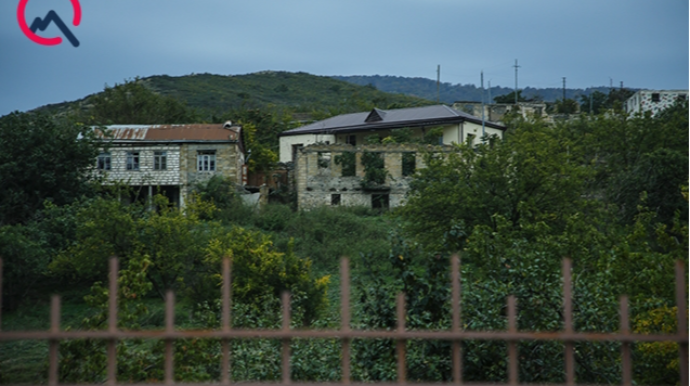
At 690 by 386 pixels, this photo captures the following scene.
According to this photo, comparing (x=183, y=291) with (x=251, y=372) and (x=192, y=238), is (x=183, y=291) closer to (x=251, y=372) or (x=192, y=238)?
(x=192, y=238)

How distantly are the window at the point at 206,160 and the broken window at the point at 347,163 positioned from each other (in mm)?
5917

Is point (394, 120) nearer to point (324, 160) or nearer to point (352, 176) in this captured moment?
point (352, 176)

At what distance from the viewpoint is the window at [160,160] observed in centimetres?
3691

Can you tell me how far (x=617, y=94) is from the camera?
6769cm

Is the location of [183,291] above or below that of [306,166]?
below

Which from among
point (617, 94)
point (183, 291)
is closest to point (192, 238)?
point (183, 291)

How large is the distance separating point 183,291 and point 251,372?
11806mm

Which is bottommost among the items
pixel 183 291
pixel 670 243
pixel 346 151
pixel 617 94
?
pixel 183 291

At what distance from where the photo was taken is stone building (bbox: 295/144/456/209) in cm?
3806

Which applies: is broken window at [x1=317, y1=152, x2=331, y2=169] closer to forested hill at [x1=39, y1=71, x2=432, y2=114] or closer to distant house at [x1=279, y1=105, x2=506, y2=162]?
distant house at [x1=279, y1=105, x2=506, y2=162]

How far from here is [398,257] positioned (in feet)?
26.6

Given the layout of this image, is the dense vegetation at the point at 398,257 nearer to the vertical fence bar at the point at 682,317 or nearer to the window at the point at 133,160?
the vertical fence bar at the point at 682,317

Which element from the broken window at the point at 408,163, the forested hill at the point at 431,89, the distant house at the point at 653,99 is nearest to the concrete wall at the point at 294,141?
the broken window at the point at 408,163

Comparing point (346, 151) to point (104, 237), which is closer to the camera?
point (104, 237)
